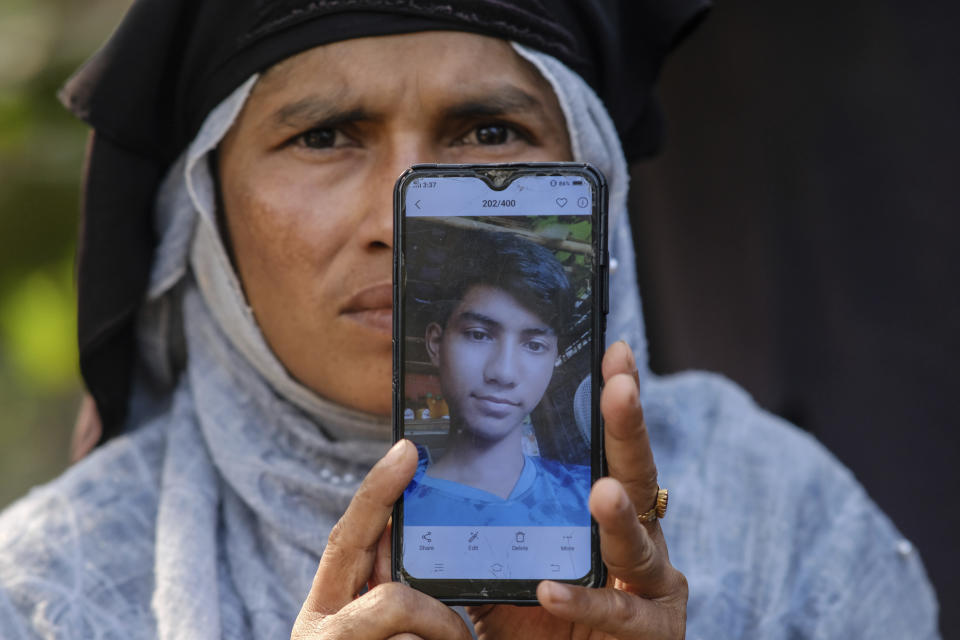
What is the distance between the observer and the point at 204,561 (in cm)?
159

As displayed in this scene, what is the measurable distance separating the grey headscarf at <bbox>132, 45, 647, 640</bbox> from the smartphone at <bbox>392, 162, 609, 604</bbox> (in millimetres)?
518

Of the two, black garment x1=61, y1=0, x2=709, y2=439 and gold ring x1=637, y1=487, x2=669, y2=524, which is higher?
black garment x1=61, y1=0, x2=709, y2=439

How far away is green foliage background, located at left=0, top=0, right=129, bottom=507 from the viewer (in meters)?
2.88

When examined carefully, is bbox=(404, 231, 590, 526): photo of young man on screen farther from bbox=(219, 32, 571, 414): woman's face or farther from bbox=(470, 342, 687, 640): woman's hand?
bbox=(219, 32, 571, 414): woman's face

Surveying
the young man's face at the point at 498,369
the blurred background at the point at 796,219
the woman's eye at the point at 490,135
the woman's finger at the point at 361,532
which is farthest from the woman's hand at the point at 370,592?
the blurred background at the point at 796,219

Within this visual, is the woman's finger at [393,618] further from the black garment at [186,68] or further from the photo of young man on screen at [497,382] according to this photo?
the black garment at [186,68]

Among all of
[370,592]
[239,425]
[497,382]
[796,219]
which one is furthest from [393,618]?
[796,219]

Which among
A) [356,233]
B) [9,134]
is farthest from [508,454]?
[9,134]

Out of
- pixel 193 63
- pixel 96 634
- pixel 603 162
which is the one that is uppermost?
pixel 193 63

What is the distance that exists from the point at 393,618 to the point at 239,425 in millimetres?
778

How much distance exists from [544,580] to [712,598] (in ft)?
2.35

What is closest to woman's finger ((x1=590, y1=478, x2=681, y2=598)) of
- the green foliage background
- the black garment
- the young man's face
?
the young man's face

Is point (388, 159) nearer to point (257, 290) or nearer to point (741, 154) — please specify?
point (257, 290)

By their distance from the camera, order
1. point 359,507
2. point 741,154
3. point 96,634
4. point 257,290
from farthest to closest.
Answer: point 741,154 < point 257,290 < point 96,634 < point 359,507
